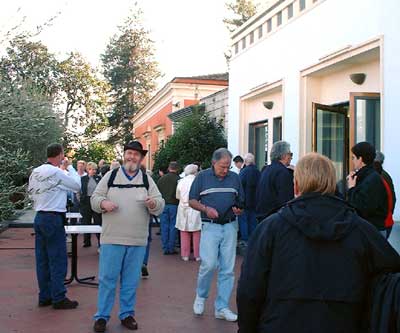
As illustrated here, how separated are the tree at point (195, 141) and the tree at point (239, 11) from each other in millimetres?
30875

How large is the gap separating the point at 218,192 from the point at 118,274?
143 centimetres

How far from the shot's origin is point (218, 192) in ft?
23.1

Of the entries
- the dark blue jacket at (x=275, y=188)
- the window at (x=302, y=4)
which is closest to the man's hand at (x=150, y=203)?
the dark blue jacket at (x=275, y=188)

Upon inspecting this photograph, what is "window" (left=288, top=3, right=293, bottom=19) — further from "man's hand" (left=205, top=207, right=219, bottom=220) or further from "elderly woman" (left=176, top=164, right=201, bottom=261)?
"man's hand" (left=205, top=207, right=219, bottom=220)

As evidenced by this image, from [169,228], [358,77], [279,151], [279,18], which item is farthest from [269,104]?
[279,151]

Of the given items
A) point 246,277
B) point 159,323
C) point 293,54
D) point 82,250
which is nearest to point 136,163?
point 159,323

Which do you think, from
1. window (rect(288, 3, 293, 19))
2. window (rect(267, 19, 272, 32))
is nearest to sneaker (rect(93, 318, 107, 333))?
window (rect(288, 3, 293, 19))

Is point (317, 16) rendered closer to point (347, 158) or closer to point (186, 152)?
point (347, 158)

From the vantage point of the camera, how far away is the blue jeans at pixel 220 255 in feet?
22.8

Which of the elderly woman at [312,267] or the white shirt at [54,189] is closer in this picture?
the elderly woman at [312,267]

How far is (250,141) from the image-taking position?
18.5 meters

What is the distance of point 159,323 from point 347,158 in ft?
19.6

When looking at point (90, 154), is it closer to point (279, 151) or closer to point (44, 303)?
point (44, 303)

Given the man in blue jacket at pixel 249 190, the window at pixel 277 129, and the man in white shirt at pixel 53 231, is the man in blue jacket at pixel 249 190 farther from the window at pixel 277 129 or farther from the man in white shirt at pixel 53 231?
the man in white shirt at pixel 53 231
